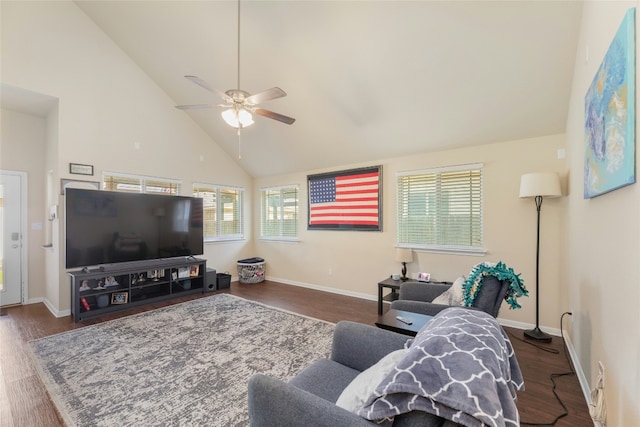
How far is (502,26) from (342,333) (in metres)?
2.94

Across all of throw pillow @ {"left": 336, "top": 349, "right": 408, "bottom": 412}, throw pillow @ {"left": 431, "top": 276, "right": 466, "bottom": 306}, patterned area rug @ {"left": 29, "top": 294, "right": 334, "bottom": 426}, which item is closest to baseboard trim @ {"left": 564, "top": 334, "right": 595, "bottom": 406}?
throw pillow @ {"left": 431, "top": 276, "right": 466, "bottom": 306}

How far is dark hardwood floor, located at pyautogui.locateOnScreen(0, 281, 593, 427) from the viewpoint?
1910 millimetres

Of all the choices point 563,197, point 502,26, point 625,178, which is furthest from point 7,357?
point 563,197

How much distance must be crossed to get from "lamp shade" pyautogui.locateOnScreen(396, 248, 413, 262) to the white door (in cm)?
579

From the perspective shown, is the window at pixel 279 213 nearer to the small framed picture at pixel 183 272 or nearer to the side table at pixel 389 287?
the small framed picture at pixel 183 272

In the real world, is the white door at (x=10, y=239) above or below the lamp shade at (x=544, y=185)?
below

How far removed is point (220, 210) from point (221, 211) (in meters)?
0.03

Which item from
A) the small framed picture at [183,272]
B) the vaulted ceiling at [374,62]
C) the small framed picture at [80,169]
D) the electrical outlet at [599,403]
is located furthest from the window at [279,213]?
the electrical outlet at [599,403]

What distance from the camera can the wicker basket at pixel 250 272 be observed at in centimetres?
570

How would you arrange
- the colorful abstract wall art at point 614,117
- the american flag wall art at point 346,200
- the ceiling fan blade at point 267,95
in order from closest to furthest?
the colorful abstract wall art at point 614,117 → the ceiling fan blade at point 267,95 → the american flag wall art at point 346,200

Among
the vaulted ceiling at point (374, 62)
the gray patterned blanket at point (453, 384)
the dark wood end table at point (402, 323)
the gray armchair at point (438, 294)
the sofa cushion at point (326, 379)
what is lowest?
the sofa cushion at point (326, 379)

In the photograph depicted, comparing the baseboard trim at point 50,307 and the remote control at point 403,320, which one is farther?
the baseboard trim at point 50,307

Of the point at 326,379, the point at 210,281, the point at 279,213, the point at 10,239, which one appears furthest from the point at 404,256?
the point at 10,239

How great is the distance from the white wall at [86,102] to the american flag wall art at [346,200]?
97.3 inches
